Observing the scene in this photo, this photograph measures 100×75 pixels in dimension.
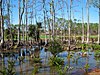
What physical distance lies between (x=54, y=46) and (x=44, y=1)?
21.8 meters

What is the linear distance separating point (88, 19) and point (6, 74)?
35.1 meters

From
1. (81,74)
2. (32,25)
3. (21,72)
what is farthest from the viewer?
(32,25)

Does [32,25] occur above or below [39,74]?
above

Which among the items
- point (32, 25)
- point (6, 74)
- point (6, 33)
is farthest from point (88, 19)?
point (6, 74)

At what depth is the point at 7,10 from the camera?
42.8m

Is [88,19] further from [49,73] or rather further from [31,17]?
[49,73]

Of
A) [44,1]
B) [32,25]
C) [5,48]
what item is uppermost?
[44,1]

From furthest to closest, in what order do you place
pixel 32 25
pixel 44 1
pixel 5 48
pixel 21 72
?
pixel 32 25 → pixel 44 1 → pixel 5 48 → pixel 21 72

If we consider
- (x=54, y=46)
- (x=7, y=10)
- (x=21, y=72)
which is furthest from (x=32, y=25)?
(x=21, y=72)

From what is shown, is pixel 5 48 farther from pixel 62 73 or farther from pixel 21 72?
pixel 62 73

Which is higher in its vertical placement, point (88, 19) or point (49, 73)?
point (88, 19)

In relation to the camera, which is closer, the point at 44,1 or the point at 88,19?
the point at 44,1

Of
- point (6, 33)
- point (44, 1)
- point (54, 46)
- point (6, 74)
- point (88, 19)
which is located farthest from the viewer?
point (6, 33)

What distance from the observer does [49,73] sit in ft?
49.3
